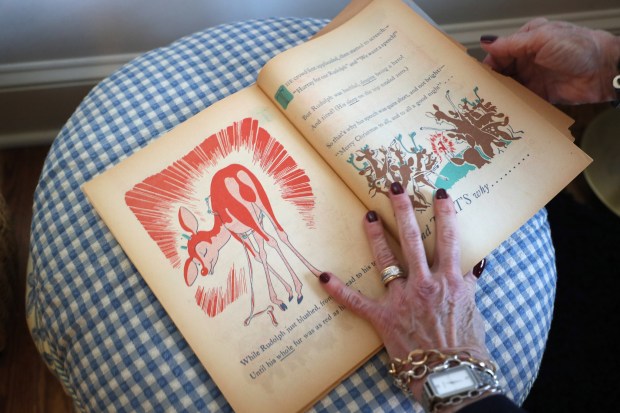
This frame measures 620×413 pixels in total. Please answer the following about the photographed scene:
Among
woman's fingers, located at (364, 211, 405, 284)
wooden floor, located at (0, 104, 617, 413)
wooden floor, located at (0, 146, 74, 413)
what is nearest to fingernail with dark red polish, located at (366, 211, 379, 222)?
woman's fingers, located at (364, 211, 405, 284)

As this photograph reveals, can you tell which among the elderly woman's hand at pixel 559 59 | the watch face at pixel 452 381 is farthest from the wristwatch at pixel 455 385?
the elderly woman's hand at pixel 559 59

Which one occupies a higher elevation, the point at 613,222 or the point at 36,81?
the point at 36,81

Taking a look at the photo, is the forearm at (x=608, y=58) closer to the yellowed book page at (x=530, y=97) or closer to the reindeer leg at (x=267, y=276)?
the yellowed book page at (x=530, y=97)

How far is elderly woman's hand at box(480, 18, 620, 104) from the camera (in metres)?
0.70

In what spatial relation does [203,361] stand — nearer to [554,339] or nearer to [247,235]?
[247,235]

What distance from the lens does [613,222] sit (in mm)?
1211

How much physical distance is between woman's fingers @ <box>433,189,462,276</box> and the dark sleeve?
5.3 inches

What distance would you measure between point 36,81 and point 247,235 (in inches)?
31.4

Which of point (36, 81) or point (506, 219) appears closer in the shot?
point (506, 219)

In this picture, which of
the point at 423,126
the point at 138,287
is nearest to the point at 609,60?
the point at 423,126

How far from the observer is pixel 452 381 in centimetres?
53

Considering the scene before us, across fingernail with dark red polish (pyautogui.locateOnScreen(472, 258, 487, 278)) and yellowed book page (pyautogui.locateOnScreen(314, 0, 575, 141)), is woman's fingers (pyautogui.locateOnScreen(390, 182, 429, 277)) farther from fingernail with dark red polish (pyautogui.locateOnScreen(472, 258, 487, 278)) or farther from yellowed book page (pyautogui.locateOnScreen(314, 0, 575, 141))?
yellowed book page (pyautogui.locateOnScreen(314, 0, 575, 141))

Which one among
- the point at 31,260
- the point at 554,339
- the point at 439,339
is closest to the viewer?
the point at 439,339

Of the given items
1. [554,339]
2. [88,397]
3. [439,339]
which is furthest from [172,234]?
[554,339]
